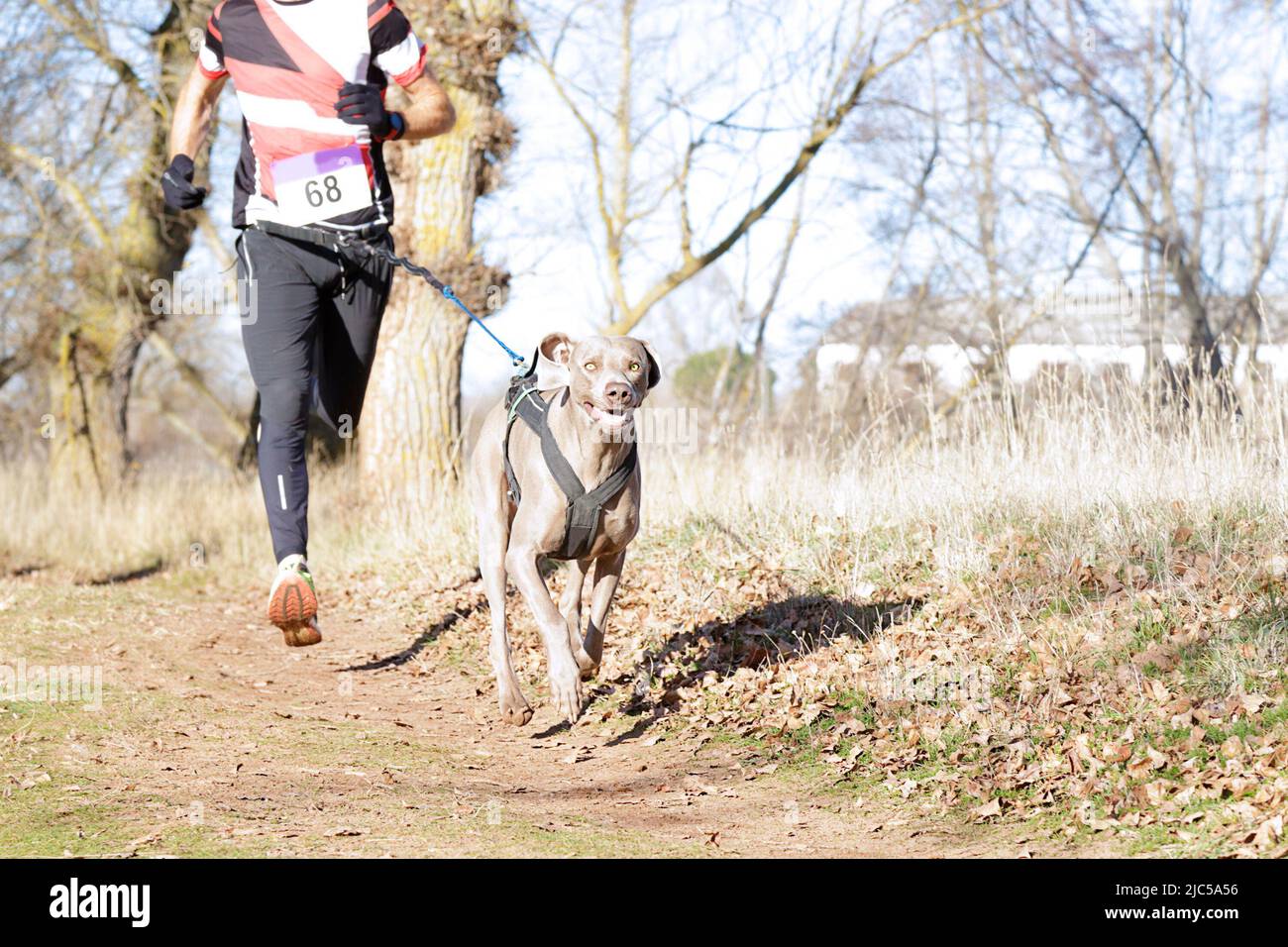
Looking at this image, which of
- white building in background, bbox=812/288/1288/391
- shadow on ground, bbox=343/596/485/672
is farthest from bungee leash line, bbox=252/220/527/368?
white building in background, bbox=812/288/1288/391

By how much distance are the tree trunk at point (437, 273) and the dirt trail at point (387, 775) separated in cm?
379

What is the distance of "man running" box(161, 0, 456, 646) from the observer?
195 inches

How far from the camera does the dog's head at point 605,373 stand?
4332 mm

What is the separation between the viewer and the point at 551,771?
15.3 ft

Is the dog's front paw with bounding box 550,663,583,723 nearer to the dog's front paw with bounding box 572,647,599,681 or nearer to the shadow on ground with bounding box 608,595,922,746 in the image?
the dog's front paw with bounding box 572,647,599,681

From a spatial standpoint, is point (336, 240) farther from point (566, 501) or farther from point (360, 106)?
point (566, 501)

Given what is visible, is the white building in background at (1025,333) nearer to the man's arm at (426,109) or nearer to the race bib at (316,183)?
the man's arm at (426,109)

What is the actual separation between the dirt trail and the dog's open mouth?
1.36 metres

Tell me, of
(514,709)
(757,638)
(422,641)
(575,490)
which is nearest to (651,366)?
(575,490)

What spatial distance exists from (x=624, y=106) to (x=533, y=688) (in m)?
9.67

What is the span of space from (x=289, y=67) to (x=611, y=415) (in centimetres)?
211

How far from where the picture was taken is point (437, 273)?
10516mm
